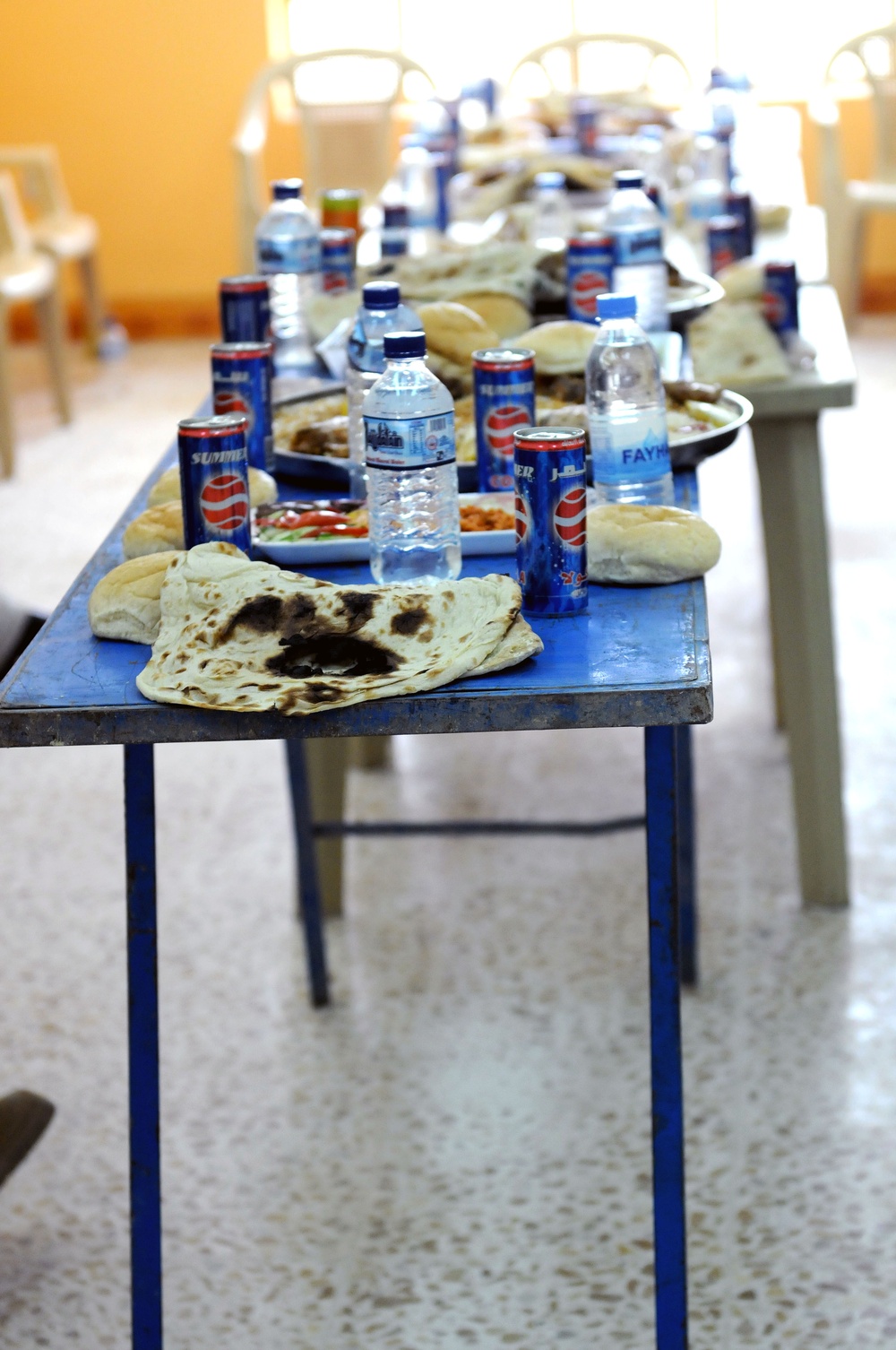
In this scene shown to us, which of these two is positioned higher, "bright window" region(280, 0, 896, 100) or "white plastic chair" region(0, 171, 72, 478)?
"bright window" region(280, 0, 896, 100)

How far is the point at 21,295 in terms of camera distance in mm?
4336

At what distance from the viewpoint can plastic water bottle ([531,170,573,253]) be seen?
7.63 ft

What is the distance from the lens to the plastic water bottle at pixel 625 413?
1.27 metres

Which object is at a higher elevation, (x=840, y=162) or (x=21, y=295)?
(x=840, y=162)

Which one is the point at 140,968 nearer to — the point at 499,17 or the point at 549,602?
the point at 549,602

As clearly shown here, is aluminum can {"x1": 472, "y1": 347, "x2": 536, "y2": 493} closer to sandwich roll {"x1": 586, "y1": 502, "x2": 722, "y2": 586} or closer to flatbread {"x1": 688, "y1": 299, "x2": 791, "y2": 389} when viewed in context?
sandwich roll {"x1": 586, "y1": 502, "x2": 722, "y2": 586}

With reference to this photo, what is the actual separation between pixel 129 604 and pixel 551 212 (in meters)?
1.43

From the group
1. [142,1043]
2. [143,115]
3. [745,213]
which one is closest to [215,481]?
[142,1043]

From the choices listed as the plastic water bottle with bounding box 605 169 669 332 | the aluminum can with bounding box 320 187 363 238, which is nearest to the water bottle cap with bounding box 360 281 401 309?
the plastic water bottle with bounding box 605 169 669 332

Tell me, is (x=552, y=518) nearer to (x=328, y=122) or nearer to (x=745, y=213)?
(x=745, y=213)

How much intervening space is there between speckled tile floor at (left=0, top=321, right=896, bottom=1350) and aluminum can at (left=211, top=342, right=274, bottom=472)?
28.1 inches

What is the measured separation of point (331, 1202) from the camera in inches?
62.1

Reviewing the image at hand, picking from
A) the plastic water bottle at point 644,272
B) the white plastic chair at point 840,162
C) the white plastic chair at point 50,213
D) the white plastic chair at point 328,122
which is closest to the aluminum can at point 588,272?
the plastic water bottle at point 644,272

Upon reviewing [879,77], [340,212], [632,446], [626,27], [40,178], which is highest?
[626,27]
